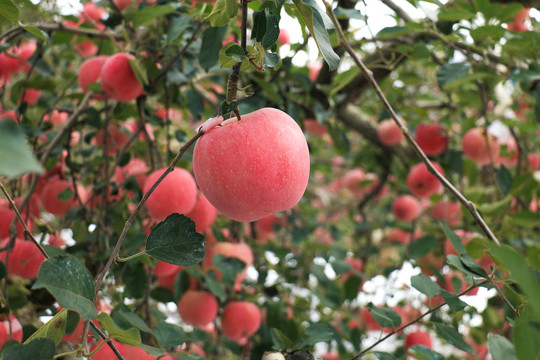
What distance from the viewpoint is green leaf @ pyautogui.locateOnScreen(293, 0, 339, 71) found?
1.67 feet

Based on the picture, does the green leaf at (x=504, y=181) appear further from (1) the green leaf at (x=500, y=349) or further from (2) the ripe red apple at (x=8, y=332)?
(2) the ripe red apple at (x=8, y=332)

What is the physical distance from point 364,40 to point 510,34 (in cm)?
35

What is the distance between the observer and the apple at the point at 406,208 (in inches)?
79.4

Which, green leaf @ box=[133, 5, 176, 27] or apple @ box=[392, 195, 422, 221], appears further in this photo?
apple @ box=[392, 195, 422, 221]

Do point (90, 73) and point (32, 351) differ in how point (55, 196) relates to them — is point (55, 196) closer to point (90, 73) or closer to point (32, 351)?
point (90, 73)

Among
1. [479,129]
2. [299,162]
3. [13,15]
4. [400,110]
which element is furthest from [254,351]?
[400,110]

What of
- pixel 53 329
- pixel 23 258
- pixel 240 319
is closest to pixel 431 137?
pixel 240 319

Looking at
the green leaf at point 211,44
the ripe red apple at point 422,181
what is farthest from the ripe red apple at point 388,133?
the green leaf at point 211,44

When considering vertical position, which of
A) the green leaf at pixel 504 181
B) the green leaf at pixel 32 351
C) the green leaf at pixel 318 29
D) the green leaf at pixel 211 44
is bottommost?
the green leaf at pixel 504 181

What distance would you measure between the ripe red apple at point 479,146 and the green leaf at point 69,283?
1428 mm

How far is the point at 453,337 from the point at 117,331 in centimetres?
49

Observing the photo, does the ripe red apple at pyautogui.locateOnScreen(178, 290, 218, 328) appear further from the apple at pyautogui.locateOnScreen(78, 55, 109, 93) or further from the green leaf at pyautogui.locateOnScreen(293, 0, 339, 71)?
the green leaf at pyautogui.locateOnScreen(293, 0, 339, 71)

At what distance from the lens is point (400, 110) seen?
6.31ft

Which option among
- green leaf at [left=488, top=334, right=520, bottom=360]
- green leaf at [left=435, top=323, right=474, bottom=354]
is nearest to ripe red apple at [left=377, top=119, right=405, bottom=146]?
green leaf at [left=435, top=323, right=474, bottom=354]
